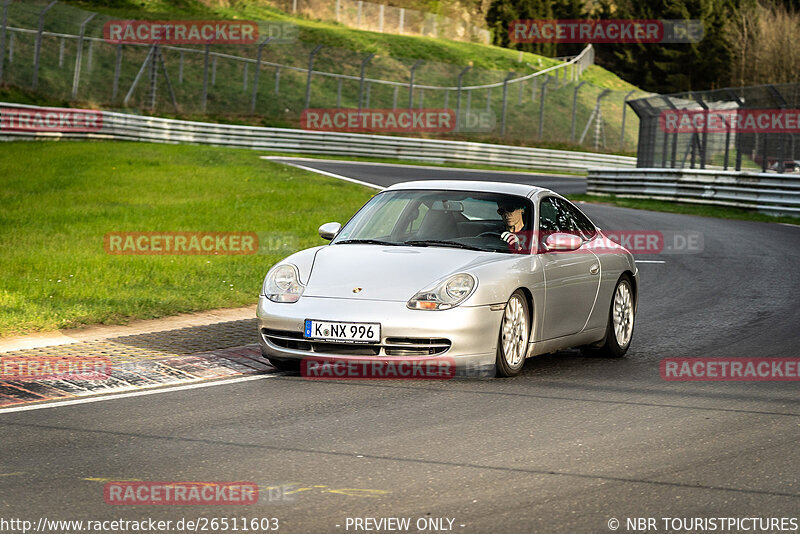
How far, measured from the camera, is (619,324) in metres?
9.70

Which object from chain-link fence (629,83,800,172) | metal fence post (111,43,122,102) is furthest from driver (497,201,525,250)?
metal fence post (111,43,122,102)

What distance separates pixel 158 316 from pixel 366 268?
333cm

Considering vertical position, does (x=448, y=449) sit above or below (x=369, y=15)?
below

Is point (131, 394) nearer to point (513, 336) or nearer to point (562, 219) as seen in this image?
point (513, 336)

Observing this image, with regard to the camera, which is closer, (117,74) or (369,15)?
(117,74)

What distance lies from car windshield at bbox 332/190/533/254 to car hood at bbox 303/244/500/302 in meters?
0.25

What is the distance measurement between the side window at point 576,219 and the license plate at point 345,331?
255 cm

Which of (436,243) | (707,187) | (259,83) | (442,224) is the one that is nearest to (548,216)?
(442,224)

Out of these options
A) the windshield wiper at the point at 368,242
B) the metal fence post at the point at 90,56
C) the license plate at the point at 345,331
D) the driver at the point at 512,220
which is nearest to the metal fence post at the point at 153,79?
the metal fence post at the point at 90,56

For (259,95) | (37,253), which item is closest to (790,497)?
(37,253)

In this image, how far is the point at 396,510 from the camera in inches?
193

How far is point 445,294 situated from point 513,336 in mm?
680

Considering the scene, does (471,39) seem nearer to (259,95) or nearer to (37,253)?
(259,95)

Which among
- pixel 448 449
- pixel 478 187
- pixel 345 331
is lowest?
pixel 448 449
